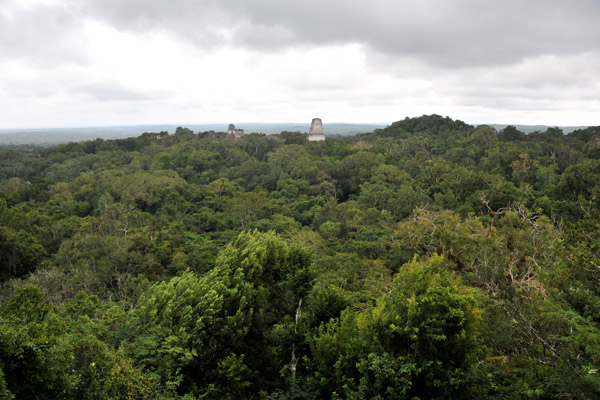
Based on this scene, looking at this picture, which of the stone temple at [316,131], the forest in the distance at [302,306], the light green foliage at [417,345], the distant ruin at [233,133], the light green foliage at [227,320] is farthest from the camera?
the distant ruin at [233,133]

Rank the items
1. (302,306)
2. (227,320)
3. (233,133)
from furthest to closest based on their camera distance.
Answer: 1. (233,133)
2. (302,306)
3. (227,320)

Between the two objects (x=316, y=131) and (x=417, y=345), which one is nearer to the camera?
(x=417, y=345)

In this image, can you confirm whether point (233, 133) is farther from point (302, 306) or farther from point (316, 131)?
point (302, 306)

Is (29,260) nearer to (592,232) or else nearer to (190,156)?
(592,232)

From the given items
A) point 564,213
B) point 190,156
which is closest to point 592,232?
point 564,213

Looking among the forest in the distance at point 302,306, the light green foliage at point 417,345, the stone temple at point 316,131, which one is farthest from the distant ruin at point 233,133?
the light green foliage at point 417,345

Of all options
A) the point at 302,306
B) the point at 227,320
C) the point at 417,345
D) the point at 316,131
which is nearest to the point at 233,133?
the point at 316,131

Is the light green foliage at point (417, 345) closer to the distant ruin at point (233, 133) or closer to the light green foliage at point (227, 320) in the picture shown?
the light green foliage at point (227, 320)

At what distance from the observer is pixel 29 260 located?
20.6 m

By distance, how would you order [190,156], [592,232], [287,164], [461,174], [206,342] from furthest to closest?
[190,156]
[287,164]
[461,174]
[206,342]
[592,232]

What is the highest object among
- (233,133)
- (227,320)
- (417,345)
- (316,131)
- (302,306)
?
(233,133)

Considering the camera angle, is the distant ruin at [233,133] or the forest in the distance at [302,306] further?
the distant ruin at [233,133]

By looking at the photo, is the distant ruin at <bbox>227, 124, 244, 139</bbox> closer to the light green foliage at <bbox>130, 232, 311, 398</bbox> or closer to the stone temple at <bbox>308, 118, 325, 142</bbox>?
the stone temple at <bbox>308, 118, 325, 142</bbox>

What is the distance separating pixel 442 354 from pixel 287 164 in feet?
144
